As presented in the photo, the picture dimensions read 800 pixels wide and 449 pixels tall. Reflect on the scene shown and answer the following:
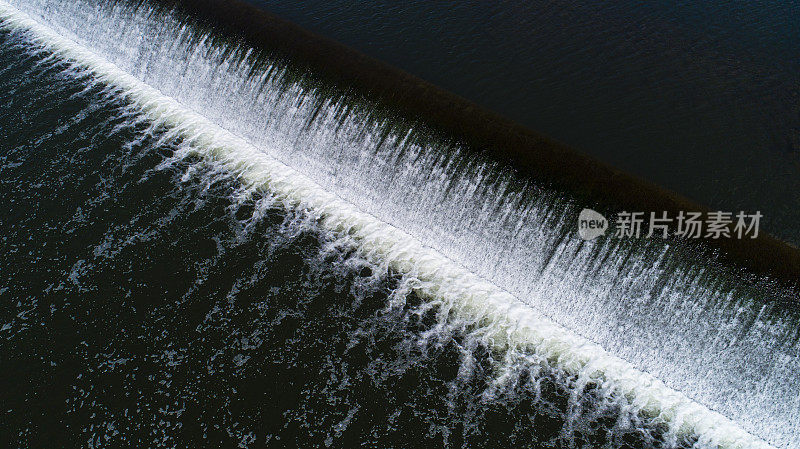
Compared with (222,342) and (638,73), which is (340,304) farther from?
(638,73)

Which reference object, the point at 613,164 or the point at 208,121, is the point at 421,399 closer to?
the point at 613,164

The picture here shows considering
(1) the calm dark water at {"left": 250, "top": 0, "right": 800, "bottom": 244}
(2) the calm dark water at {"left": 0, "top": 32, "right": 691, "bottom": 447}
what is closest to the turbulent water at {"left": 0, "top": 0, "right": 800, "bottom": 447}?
(2) the calm dark water at {"left": 0, "top": 32, "right": 691, "bottom": 447}

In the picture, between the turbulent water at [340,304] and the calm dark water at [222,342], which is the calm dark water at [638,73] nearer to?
the turbulent water at [340,304]

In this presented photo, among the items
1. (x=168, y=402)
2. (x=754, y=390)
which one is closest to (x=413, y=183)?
(x=168, y=402)

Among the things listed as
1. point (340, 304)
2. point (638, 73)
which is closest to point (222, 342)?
point (340, 304)

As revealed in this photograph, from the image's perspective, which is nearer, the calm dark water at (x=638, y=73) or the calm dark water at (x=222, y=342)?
the calm dark water at (x=222, y=342)

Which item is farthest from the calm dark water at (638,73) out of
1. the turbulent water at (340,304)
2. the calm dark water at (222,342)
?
the calm dark water at (222,342)
